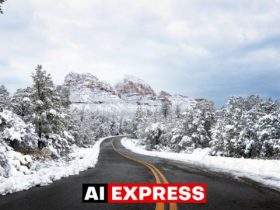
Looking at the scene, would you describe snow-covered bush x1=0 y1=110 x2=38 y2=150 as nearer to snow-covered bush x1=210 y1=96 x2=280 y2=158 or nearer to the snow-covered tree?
the snow-covered tree

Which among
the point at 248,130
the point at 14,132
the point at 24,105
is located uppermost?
the point at 24,105

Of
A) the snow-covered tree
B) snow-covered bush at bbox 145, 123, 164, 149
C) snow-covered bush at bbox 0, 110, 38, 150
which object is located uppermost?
the snow-covered tree

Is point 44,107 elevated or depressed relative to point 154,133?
elevated

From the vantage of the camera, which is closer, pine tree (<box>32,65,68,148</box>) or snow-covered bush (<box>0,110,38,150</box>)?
snow-covered bush (<box>0,110,38,150</box>)

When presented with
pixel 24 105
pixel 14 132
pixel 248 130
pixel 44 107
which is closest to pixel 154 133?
pixel 248 130

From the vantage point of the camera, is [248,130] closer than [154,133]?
Yes

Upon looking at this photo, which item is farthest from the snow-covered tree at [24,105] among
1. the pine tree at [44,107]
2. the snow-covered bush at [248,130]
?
the snow-covered bush at [248,130]

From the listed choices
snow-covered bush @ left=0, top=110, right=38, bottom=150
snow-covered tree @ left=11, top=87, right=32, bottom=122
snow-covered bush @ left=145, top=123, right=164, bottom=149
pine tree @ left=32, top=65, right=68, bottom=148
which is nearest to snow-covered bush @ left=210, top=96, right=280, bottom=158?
pine tree @ left=32, top=65, right=68, bottom=148

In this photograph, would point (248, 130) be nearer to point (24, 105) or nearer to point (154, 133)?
point (24, 105)

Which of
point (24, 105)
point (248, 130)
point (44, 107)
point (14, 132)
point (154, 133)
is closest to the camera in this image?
point (14, 132)

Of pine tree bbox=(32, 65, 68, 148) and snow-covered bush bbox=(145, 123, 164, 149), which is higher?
pine tree bbox=(32, 65, 68, 148)

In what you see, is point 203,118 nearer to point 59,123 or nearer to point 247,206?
point 59,123

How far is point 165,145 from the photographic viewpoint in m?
66.2

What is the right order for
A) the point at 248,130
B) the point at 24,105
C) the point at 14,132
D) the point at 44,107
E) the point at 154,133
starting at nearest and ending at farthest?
the point at 14,132 < the point at 44,107 < the point at 24,105 < the point at 248,130 < the point at 154,133
